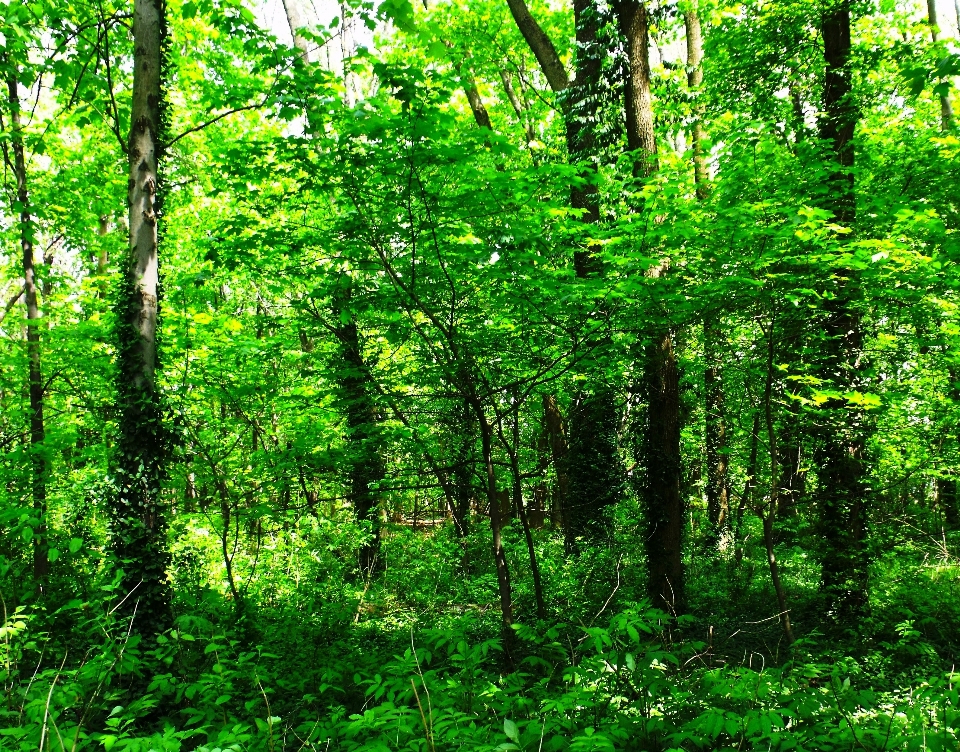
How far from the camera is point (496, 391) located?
4.89 meters

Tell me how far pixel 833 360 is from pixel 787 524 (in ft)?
7.61

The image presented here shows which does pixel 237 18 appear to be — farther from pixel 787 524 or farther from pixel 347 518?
pixel 787 524

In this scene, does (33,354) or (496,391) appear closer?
(496,391)

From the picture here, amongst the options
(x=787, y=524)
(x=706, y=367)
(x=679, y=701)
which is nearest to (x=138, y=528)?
(x=679, y=701)

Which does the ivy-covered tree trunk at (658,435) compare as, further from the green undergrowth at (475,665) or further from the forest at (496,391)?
the green undergrowth at (475,665)

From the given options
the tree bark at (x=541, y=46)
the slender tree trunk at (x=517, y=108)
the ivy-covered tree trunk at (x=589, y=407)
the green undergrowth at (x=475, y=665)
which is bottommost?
the green undergrowth at (x=475, y=665)

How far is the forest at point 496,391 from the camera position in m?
3.26

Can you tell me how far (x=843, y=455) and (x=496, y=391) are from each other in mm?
4922

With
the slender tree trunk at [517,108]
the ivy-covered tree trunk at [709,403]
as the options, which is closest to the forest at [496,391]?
the ivy-covered tree trunk at [709,403]

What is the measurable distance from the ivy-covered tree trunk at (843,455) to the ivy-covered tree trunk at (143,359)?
287 inches

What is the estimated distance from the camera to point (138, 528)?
5.22 metres

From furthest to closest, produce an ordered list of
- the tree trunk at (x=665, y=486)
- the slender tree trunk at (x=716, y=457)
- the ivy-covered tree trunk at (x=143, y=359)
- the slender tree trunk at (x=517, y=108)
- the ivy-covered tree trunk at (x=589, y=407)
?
the slender tree trunk at (x=517, y=108) < the slender tree trunk at (x=716, y=457) < the ivy-covered tree trunk at (x=589, y=407) < the tree trunk at (x=665, y=486) < the ivy-covered tree trunk at (x=143, y=359)

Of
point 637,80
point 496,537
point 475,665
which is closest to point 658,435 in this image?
point 496,537

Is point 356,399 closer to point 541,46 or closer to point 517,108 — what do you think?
point 541,46
